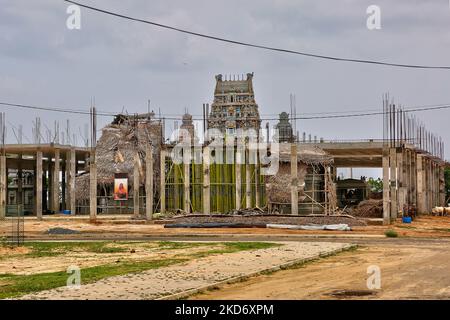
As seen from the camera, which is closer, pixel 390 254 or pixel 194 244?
pixel 390 254

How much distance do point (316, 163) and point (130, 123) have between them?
63.4ft

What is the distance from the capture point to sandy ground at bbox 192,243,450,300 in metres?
14.5

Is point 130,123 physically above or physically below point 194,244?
above

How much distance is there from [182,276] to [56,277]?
294 cm

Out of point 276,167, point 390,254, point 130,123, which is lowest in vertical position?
point 390,254

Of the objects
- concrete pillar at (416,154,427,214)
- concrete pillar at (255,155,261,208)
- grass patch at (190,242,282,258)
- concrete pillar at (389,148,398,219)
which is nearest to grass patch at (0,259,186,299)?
grass patch at (190,242,282,258)

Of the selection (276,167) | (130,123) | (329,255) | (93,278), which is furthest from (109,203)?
(93,278)

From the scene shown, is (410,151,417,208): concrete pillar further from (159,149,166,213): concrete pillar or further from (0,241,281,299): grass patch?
(0,241,281,299): grass patch

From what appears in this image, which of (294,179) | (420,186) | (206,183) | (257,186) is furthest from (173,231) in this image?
(420,186)

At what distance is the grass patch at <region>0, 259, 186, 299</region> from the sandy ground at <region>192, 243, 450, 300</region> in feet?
10.7

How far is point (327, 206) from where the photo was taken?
45.4m
